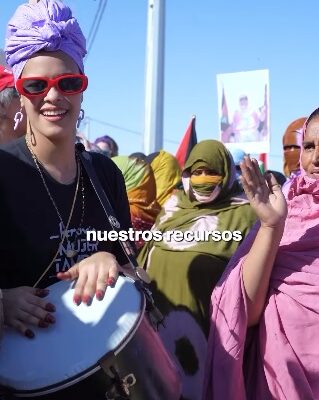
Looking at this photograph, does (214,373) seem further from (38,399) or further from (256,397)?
(38,399)

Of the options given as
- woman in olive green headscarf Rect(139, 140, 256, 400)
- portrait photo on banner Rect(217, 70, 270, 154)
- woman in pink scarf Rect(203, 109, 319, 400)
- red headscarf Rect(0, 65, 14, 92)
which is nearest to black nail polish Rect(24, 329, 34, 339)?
woman in pink scarf Rect(203, 109, 319, 400)

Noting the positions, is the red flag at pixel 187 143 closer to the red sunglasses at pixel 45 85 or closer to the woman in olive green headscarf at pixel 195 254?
the woman in olive green headscarf at pixel 195 254

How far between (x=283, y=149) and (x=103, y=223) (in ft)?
9.68

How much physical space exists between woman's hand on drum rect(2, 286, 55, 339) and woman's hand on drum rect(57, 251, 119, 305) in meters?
0.08

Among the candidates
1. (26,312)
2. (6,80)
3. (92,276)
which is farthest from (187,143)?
(26,312)

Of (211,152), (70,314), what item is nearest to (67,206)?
(70,314)

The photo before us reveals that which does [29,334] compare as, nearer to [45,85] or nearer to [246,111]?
[45,85]

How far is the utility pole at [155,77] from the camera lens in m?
9.57

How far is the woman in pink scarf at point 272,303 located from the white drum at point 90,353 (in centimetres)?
59

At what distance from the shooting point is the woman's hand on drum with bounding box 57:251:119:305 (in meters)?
1.68

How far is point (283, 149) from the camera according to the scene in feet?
15.5

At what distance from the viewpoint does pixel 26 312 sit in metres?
1.64

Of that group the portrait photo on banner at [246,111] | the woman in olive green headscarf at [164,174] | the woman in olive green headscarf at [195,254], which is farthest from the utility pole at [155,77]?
the woman in olive green headscarf at [195,254]

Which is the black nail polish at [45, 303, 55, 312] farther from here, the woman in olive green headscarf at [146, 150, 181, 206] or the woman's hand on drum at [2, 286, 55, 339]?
the woman in olive green headscarf at [146, 150, 181, 206]
